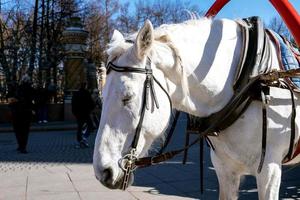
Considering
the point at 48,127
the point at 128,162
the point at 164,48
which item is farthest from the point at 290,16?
the point at 48,127

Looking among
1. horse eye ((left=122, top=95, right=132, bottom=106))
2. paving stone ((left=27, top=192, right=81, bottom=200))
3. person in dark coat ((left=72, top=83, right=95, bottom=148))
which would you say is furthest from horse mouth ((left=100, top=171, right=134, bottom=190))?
person in dark coat ((left=72, top=83, right=95, bottom=148))

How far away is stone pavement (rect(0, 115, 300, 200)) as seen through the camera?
6.58 meters

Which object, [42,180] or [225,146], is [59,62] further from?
[225,146]

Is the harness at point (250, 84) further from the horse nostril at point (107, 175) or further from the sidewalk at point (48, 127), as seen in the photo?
the sidewalk at point (48, 127)

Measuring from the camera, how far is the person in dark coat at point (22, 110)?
38.8ft

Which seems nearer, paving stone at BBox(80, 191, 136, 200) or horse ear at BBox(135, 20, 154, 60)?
horse ear at BBox(135, 20, 154, 60)

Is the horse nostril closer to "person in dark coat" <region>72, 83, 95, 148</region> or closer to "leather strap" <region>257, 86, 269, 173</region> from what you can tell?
"leather strap" <region>257, 86, 269, 173</region>

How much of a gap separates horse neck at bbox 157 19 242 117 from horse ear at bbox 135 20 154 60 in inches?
10.2

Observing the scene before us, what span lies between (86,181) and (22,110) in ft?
16.1

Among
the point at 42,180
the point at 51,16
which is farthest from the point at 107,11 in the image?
the point at 42,180

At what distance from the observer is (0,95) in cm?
2206

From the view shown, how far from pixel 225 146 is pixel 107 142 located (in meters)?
0.79

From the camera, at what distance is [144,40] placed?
2316 mm

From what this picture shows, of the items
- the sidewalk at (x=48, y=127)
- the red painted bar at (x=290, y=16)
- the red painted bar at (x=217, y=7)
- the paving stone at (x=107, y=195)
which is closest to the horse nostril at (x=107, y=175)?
the red painted bar at (x=290, y=16)
